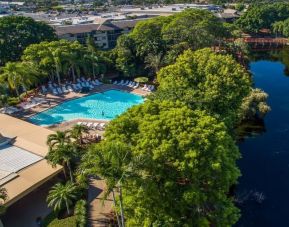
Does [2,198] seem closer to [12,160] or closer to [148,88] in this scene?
[12,160]

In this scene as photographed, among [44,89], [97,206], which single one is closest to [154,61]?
[44,89]

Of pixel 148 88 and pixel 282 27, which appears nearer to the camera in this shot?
pixel 148 88

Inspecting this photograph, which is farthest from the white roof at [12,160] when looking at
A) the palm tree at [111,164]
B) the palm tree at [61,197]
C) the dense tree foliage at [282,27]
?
the dense tree foliage at [282,27]

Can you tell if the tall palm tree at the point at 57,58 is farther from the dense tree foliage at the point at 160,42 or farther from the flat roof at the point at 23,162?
the flat roof at the point at 23,162

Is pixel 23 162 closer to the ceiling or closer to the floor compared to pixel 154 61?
closer to the floor

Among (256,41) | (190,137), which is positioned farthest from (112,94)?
(256,41)

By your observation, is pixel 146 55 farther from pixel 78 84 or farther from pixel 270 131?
pixel 270 131
